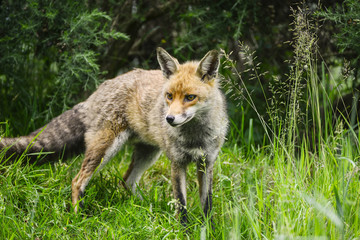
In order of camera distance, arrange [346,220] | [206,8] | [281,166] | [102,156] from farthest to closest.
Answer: [206,8] → [102,156] → [281,166] → [346,220]

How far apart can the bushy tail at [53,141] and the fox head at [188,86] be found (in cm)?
120

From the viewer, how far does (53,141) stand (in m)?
4.41

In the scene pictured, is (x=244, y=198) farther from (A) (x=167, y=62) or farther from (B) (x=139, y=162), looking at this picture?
(B) (x=139, y=162)

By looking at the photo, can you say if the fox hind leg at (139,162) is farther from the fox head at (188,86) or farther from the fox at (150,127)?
the fox head at (188,86)

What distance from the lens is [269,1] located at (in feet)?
17.6

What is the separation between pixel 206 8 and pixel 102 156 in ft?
7.88

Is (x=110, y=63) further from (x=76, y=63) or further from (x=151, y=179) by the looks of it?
(x=151, y=179)

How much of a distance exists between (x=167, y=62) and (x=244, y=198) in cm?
160

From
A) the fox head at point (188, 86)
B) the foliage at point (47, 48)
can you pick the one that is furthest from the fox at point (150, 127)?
the foliage at point (47, 48)

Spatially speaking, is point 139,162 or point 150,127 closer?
point 150,127

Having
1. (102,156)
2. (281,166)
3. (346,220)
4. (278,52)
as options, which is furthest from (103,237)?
(278,52)

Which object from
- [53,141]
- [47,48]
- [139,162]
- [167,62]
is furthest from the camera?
[47,48]

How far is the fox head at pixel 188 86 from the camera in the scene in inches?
143

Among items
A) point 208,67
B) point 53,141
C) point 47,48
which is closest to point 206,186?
point 208,67
